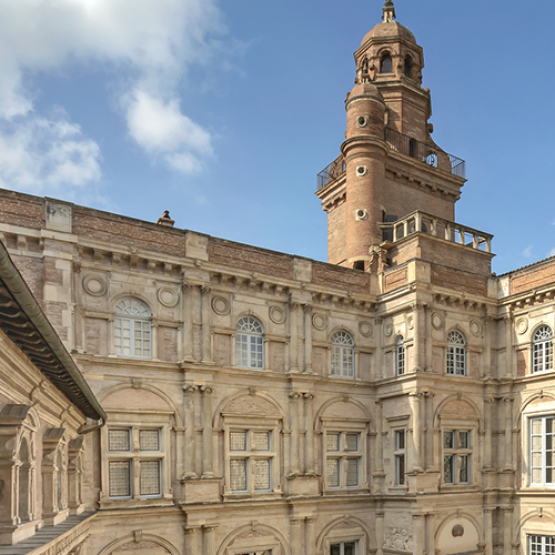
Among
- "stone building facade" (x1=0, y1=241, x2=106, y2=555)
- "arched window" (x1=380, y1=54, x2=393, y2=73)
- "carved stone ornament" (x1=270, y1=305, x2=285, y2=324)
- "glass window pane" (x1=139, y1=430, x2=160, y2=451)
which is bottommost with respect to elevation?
"glass window pane" (x1=139, y1=430, x2=160, y2=451)

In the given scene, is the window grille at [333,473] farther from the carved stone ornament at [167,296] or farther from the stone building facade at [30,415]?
the stone building facade at [30,415]

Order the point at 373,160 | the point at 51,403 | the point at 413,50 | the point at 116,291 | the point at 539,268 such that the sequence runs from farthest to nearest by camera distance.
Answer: the point at 413,50, the point at 373,160, the point at 539,268, the point at 116,291, the point at 51,403

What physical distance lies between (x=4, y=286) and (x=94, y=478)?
13147mm

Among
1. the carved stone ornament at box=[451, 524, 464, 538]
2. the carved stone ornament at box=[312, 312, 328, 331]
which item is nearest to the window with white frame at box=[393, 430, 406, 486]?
the carved stone ornament at box=[451, 524, 464, 538]

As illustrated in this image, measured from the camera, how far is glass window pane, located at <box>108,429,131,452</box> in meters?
17.5

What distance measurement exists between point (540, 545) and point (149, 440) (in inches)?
579

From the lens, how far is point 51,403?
405 inches

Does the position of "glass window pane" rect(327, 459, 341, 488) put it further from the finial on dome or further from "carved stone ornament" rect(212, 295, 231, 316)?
the finial on dome

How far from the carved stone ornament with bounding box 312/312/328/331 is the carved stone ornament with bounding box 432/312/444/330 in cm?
425

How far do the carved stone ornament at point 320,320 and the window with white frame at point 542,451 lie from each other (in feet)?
28.7

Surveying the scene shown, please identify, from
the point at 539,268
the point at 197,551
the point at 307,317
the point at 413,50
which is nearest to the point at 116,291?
the point at 307,317

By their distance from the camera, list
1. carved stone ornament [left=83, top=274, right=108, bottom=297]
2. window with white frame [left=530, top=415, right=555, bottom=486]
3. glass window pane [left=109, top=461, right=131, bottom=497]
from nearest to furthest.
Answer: glass window pane [left=109, top=461, right=131, bottom=497], carved stone ornament [left=83, top=274, right=108, bottom=297], window with white frame [left=530, top=415, right=555, bottom=486]

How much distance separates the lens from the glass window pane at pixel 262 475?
19.9 metres

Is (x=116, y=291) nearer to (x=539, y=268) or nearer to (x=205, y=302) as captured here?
(x=205, y=302)
